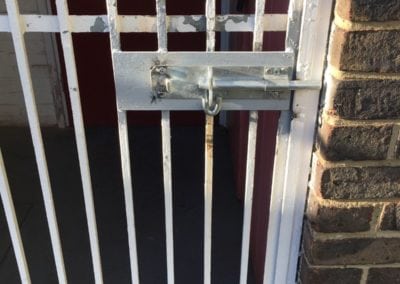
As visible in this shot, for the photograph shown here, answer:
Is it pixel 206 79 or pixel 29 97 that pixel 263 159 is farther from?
pixel 29 97

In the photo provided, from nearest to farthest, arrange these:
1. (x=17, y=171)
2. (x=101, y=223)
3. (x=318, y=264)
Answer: (x=318, y=264)
(x=101, y=223)
(x=17, y=171)

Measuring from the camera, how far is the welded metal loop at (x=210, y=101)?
125 centimetres

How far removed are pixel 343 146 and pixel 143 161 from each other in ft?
7.81

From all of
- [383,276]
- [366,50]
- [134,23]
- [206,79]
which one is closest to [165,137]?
[206,79]

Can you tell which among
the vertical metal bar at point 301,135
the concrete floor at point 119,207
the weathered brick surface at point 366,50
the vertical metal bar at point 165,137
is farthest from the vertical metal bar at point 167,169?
the concrete floor at point 119,207

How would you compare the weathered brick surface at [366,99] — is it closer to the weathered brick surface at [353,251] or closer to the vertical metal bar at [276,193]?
the vertical metal bar at [276,193]

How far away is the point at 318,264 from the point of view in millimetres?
1492

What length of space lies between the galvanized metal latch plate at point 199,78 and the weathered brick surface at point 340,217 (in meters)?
0.33

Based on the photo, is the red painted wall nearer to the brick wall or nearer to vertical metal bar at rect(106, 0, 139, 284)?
the brick wall

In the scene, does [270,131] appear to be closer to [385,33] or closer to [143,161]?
[385,33]

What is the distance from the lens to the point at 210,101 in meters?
1.26

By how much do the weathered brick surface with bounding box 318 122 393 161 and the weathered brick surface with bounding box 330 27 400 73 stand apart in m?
0.16

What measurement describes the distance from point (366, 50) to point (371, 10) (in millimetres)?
96

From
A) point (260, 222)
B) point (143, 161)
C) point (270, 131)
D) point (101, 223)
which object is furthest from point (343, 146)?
point (143, 161)
